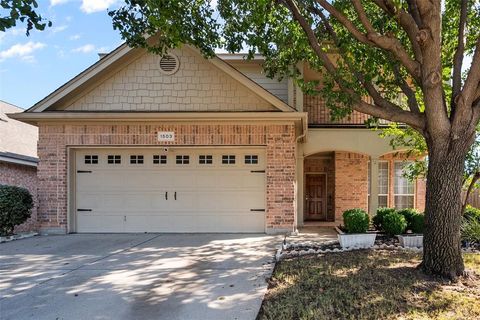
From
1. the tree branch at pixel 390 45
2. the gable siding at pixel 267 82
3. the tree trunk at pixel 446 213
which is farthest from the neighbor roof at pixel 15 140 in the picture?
the tree trunk at pixel 446 213

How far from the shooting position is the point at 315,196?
16.4m

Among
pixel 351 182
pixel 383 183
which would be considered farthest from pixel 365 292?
pixel 383 183

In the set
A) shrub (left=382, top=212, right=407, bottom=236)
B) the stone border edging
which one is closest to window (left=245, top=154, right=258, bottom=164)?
shrub (left=382, top=212, right=407, bottom=236)

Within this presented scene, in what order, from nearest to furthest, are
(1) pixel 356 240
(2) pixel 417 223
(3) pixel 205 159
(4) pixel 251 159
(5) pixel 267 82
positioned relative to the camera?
1. (1) pixel 356 240
2. (2) pixel 417 223
3. (4) pixel 251 159
4. (3) pixel 205 159
5. (5) pixel 267 82

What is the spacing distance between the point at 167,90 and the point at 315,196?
7.86 metres

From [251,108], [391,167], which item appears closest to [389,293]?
[251,108]

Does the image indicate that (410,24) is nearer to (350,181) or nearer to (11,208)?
(350,181)

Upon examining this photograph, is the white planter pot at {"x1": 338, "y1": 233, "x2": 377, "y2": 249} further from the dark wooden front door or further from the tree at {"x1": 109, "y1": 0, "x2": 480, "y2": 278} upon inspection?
the dark wooden front door

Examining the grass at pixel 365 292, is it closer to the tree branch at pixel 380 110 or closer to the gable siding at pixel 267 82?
the tree branch at pixel 380 110

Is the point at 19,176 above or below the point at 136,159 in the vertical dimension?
below

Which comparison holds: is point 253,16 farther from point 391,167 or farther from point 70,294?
point 391,167

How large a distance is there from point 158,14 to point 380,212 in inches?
294

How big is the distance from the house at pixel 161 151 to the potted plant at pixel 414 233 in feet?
9.80

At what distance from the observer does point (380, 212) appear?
35.5 feet
